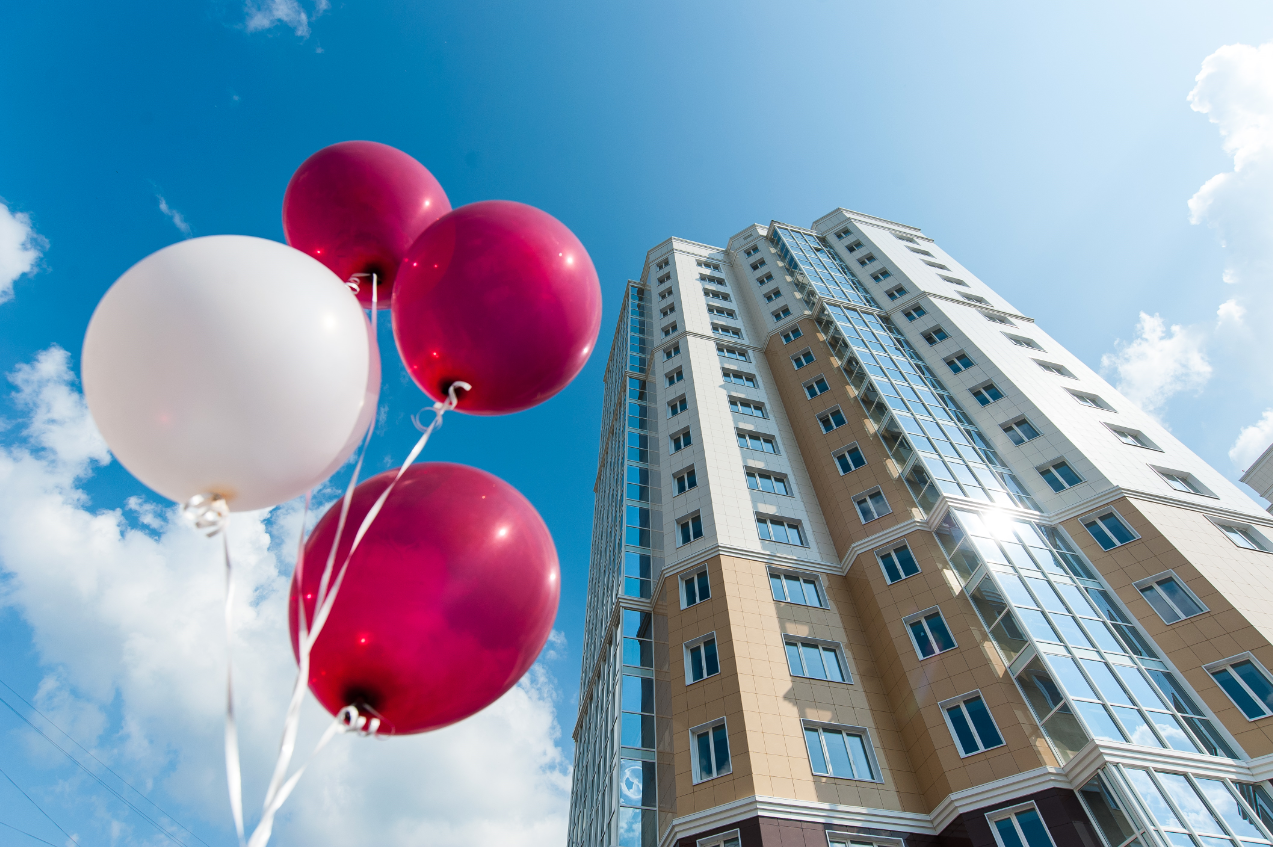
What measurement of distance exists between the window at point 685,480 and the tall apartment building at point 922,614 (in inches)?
6.7

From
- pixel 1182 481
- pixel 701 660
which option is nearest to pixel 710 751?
pixel 701 660

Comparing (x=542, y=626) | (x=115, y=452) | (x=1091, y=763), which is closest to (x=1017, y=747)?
(x=1091, y=763)

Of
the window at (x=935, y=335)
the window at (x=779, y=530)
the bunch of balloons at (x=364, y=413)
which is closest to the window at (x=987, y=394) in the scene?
the window at (x=935, y=335)

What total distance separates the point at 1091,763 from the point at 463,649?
1446 centimetres

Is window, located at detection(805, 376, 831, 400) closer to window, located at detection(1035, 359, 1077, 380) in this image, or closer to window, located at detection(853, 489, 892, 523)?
window, located at detection(853, 489, 892, 523)

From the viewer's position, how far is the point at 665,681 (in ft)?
55.8

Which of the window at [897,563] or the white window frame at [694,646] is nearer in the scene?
the white window frame at [694,646]

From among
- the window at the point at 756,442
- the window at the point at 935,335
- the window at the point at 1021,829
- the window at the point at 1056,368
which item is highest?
the window at the point at 935,335

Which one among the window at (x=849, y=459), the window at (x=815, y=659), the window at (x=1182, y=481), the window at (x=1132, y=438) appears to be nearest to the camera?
the window at (x=815, y=659)

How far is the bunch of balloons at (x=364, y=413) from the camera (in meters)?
2.42

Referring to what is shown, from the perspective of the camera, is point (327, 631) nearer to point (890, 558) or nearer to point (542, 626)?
point (542, 626)

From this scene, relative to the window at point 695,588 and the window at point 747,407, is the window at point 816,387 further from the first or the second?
the window at point 695,588

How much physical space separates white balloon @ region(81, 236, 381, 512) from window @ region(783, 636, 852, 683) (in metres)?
16.0

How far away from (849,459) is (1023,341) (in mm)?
12800
